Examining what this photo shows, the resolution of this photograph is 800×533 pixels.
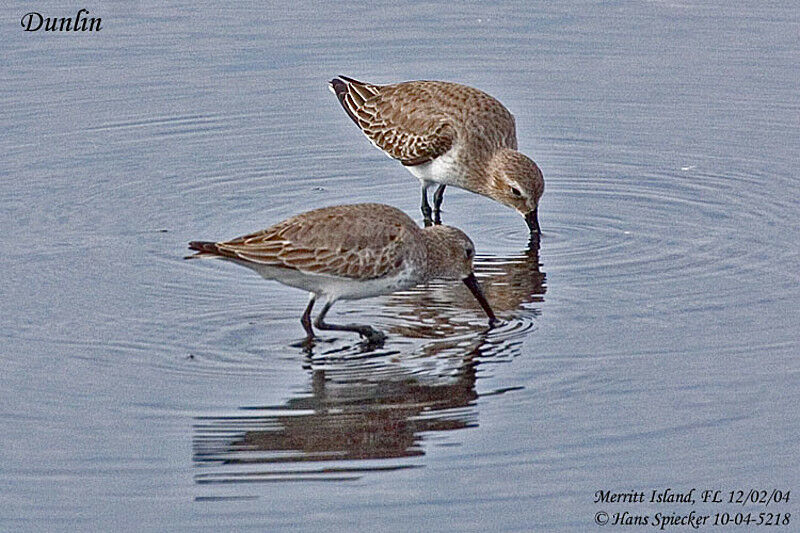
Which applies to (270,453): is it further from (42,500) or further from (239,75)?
(239,75)

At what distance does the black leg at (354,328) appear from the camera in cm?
1070

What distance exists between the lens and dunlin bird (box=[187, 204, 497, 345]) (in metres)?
10.6

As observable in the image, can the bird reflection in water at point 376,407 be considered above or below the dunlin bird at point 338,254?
below

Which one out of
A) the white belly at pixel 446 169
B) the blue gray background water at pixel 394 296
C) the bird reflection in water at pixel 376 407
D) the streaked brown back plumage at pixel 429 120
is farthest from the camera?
the streaked brown back plumage at pixel 429 120

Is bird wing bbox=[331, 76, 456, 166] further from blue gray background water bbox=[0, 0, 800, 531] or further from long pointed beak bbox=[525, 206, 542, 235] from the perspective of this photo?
long pointed beak bbox=[525, 206, 542, 235]

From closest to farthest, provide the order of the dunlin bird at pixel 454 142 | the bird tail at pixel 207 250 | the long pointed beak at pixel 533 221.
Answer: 1. the bird tail at pixel 207 250
2. the long pointed beak at pixel 533 221
3. the dunlin bird at pixel 454 142

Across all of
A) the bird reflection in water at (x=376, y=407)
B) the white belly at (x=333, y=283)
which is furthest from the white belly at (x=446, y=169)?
the white belly at (x=333, y=283)

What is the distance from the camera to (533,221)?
528 inches

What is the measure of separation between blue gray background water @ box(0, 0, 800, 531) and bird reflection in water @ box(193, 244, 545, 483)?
2cm

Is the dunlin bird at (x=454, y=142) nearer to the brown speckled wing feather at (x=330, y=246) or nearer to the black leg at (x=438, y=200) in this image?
the black leg at (x=438, y=200)

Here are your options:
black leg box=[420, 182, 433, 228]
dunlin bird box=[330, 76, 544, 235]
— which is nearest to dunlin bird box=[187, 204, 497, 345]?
dunlin bird box=[330, 76, 544, 235]

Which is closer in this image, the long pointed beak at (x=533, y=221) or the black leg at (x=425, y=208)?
the long pointed beak at (x=533, y=221)

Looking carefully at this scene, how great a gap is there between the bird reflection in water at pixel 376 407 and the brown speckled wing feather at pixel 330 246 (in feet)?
1.72

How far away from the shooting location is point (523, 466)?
29.1 feet
